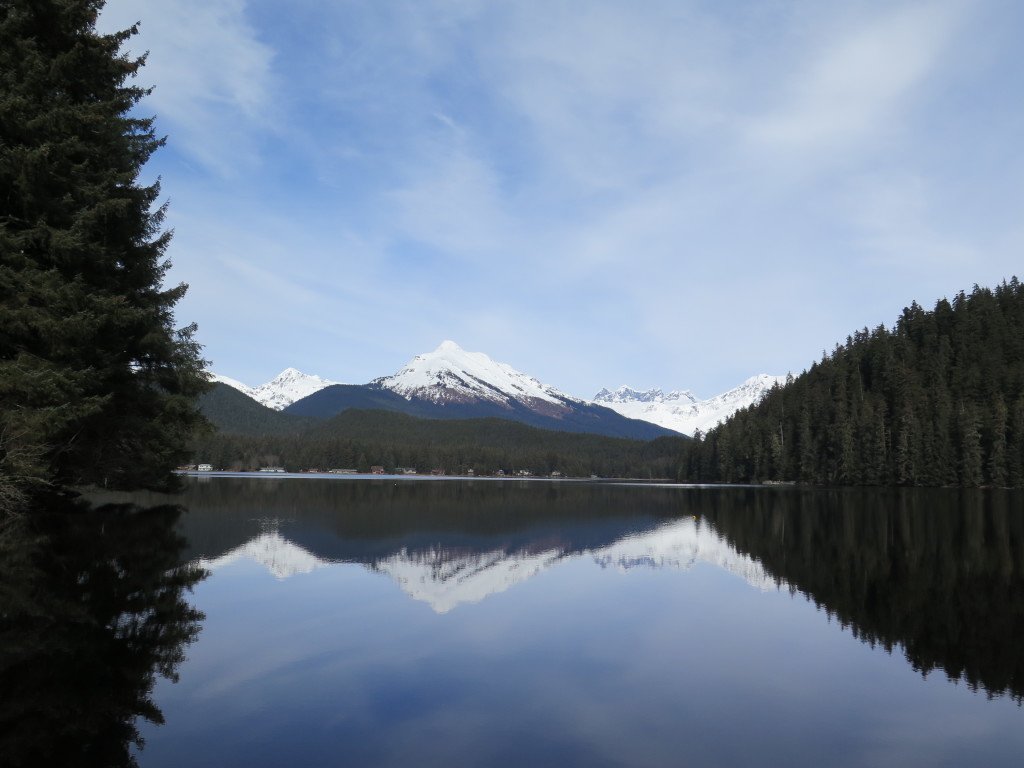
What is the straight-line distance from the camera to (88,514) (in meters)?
36.7

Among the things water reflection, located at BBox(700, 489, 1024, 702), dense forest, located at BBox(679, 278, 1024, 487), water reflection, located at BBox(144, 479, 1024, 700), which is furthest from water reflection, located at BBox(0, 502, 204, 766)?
dense forest, located at BBox(679, 278, 1024, 487)

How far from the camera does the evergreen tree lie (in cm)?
2031

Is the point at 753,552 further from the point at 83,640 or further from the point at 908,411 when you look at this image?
the point at 908,411

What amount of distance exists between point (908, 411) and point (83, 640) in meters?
140

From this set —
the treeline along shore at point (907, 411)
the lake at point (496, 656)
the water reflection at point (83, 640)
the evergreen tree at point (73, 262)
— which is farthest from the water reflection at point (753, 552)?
the treeline along shore at point (907, 411)

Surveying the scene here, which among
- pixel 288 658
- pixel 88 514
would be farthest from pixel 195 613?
pixel 88 514

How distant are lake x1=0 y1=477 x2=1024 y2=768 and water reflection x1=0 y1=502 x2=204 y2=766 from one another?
2.1 inches

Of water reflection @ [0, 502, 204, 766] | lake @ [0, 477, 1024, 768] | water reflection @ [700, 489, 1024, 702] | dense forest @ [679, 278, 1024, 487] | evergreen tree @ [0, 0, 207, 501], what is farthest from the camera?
dense forest @ [679, 278, 1024, 487]

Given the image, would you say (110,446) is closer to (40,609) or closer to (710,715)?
(40,609)

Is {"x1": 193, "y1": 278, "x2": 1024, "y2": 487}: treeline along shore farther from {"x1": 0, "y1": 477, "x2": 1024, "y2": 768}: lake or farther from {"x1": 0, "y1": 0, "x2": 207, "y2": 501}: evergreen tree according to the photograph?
{"x1": 0, "y1": 477, "x2": 1024, "y2": 768}: lake

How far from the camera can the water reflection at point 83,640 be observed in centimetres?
852

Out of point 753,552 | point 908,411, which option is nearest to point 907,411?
point 908,411

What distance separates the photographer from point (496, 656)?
14828mm

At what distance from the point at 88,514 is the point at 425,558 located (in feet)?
66.0
